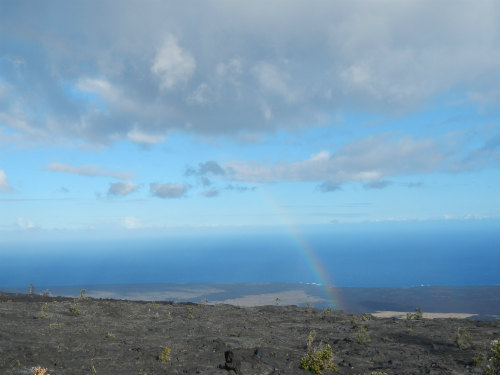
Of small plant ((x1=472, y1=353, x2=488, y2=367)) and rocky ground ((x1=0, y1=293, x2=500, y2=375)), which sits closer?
rocky ground ((x1=0, y1=293, x2=500, y2=375))

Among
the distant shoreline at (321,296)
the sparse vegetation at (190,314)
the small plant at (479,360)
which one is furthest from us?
the distant shoreline at (321,296)

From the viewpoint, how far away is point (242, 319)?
30.5m

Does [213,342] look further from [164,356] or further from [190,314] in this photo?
[190,314]

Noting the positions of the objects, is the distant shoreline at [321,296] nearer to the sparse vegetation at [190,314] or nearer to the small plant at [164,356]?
the sparse vegetation at [190,314]

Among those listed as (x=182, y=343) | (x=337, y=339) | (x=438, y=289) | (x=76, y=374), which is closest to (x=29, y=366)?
(x=76, y=374)

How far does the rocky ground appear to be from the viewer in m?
15.6

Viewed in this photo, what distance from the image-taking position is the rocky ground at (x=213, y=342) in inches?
615

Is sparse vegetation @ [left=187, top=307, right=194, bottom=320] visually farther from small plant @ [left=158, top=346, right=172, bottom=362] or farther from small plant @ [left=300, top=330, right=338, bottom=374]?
small plant @ [left=300, top=330, right=338, bottom=374]

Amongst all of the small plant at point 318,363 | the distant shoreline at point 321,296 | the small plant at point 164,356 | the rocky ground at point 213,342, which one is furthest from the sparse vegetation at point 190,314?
the distant shoreline at point 321,296

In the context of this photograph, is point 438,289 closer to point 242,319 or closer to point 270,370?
point 242,319

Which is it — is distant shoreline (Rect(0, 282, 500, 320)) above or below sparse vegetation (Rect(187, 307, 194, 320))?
below

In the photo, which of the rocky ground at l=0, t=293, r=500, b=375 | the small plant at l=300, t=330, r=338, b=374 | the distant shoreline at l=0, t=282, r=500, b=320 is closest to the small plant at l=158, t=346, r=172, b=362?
the rocky ground at l=0, t=293, r=500, b=375

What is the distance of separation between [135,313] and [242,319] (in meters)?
9.25

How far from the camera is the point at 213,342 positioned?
65.6 ft
